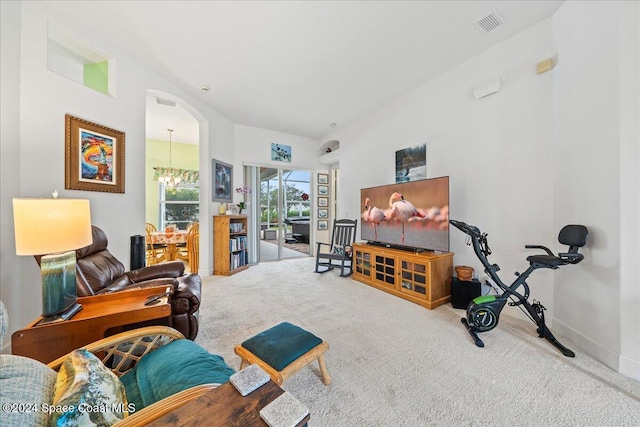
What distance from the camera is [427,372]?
1.73m

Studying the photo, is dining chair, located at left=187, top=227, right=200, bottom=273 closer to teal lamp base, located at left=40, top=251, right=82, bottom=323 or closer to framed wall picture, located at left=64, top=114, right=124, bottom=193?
framed wall picture, located at left=64, top=114, right=124, bottom=193

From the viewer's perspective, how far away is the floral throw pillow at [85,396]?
68 centimetres

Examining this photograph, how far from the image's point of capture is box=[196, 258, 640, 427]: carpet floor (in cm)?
138

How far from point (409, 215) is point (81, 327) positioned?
3.27m

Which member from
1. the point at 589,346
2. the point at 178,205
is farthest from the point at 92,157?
the point at 589,346

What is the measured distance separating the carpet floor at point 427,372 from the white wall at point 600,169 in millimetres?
308

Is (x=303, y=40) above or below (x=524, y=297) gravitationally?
above

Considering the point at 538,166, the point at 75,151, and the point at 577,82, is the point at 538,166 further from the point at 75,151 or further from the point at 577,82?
the point at 75,151

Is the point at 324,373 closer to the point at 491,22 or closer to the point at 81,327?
the point at 81,327

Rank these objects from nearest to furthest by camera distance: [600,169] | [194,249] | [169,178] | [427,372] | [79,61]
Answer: [427,372], [600,169], [79,61], [194,249], [169,178]

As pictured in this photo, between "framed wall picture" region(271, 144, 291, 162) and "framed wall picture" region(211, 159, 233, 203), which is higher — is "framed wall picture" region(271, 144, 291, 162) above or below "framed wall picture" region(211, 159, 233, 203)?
above

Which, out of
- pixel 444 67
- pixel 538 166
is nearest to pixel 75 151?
pixel 444 67

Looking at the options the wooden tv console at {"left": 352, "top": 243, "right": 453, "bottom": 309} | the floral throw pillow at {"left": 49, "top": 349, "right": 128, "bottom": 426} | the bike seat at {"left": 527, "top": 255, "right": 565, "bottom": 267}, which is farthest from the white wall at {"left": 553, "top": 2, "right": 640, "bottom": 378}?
the floral throw pillow at {"left": 49, "top": 349, "right": 128, "bottom": 426}

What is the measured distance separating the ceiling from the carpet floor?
2.97 meters
